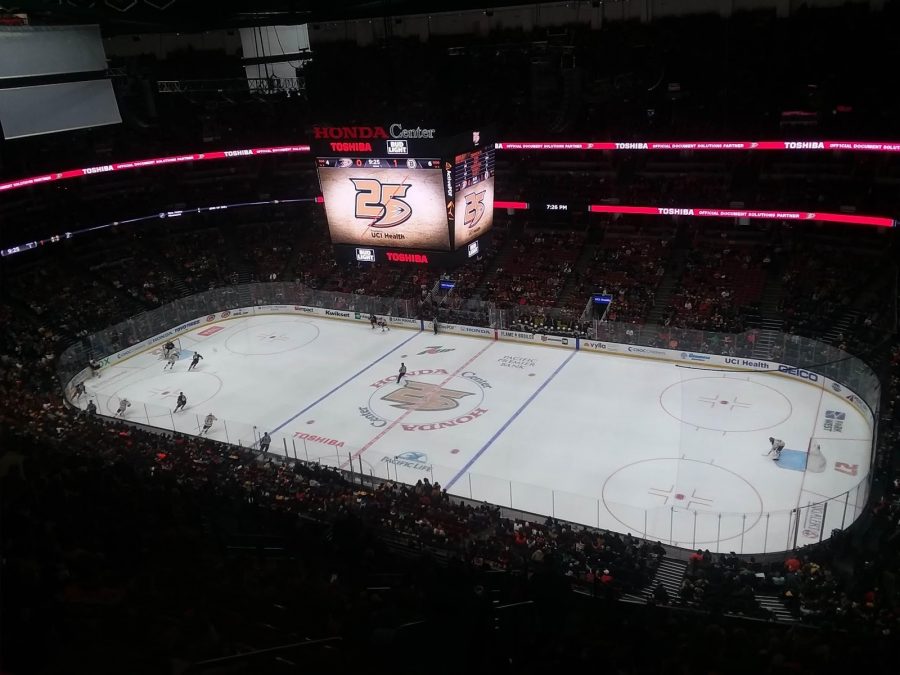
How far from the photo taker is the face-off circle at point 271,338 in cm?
3166

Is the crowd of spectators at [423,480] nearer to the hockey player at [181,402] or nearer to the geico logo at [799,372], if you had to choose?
the geico logo at [799,372]

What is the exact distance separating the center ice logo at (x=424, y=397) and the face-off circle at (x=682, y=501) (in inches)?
282

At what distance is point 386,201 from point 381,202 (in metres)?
0.18

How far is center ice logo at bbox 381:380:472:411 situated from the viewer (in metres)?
24.9

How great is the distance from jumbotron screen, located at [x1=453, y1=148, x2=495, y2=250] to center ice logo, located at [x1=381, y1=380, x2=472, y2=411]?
18.5ft

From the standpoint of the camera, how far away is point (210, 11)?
23.4 meters

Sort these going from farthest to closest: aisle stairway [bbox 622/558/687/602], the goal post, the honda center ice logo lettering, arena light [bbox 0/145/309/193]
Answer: arena light [bbox 0/145/309/193], the honda center ice logo lettering, the goal post, aisle stairway [bbox 622/558/687/602]

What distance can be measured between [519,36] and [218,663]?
36368mm

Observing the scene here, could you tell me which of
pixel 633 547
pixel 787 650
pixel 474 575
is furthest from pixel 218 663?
pixel 633 547

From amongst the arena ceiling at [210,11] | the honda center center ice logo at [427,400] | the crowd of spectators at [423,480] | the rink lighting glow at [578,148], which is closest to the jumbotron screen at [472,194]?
the rink lighting glow at [578,148]

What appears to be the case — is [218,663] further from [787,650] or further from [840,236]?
[840,236]

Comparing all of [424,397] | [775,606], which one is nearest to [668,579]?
[775,606]

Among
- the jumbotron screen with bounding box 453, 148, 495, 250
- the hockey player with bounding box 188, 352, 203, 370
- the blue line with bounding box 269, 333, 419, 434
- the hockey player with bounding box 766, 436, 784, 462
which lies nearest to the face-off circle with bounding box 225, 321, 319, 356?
the hockey player with bounding box 188, 352, 203, 370

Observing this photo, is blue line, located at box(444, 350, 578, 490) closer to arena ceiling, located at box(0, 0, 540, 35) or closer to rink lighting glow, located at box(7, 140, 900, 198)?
rink lighting glow, located at box(7, 140, 900, 198)
